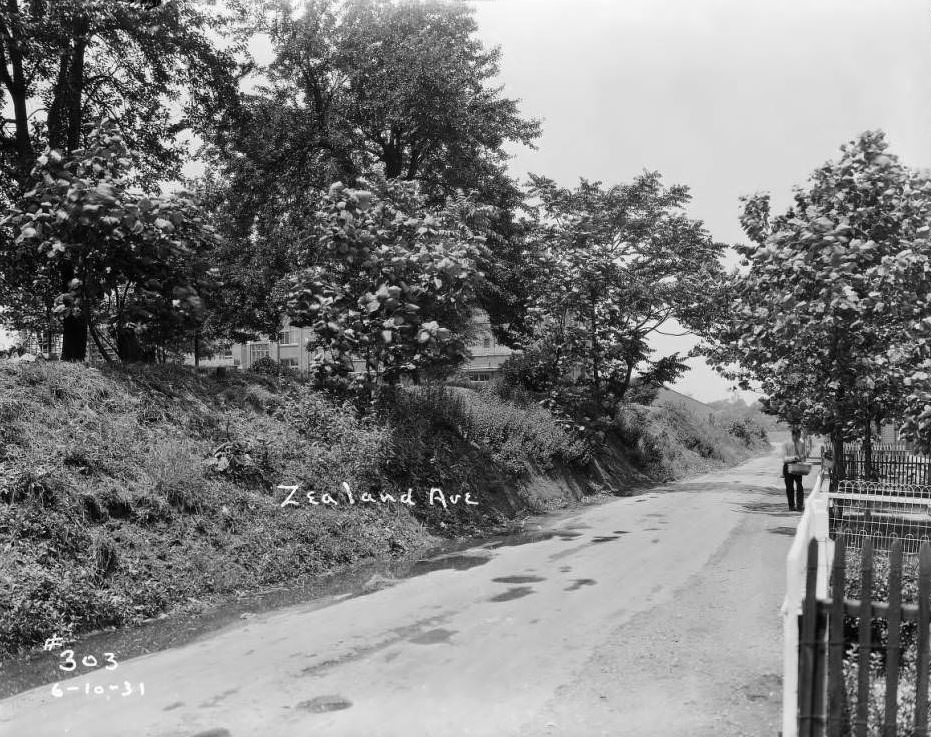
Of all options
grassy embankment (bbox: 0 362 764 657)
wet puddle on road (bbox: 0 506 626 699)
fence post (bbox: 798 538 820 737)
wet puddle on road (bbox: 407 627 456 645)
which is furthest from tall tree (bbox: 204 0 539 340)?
fence post (bbox: 798 538 820 737)

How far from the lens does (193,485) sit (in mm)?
9859

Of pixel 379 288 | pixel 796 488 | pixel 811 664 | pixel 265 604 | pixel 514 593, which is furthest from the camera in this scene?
pixel 796 488

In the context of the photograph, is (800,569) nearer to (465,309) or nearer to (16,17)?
(465,309)

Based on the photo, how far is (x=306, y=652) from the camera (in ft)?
22.1

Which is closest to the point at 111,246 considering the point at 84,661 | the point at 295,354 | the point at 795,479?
the point at 84,661

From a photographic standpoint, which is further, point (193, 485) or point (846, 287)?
point (846, 287)

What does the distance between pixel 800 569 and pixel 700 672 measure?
168 centimetres

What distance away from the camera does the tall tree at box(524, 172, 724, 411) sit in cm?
2434

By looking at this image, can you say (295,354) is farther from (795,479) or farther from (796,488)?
(795,479)

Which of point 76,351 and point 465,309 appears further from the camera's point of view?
point 465,309

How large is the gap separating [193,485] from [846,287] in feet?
33.6

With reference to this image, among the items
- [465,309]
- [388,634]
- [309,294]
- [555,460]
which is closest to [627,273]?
[555,460]

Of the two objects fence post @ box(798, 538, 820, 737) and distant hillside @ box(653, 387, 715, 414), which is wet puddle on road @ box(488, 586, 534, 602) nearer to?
fence post @ box(798, 538, 820, 737)

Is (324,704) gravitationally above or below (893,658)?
below
